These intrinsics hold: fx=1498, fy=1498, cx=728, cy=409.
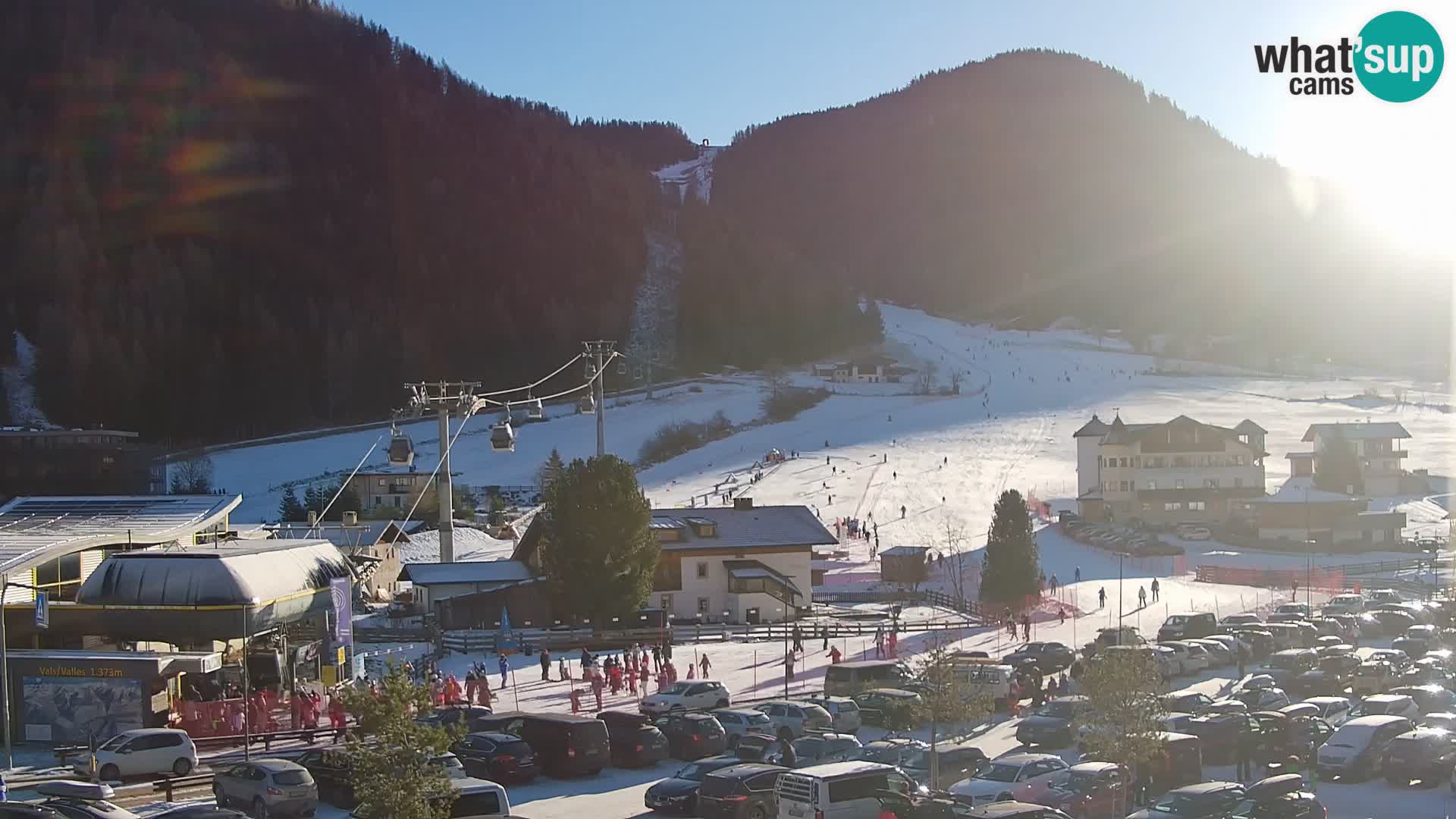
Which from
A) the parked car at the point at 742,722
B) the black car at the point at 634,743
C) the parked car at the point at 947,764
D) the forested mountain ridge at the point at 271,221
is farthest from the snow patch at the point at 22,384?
the parked car at the point at 947,764

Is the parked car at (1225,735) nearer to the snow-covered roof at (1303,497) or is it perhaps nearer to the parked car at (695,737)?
the parked car at (695,737)

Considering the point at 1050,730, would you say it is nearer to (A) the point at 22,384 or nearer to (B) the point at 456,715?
(B) the point at 456,715

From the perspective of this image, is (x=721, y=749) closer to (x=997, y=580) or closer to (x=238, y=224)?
(x=997, y=580)

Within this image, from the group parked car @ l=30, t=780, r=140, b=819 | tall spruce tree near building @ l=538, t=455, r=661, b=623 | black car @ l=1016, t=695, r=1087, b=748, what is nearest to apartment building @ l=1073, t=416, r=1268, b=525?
tall spruce tree near building @ l=538, t=455, r=661, b=623

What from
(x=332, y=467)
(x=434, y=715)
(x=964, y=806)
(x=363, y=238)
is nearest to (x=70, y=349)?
(x=332, y=467)

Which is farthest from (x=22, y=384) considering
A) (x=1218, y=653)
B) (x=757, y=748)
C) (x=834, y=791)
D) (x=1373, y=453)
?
(x=834, y=791)

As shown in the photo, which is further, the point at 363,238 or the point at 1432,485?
the point at 363,238

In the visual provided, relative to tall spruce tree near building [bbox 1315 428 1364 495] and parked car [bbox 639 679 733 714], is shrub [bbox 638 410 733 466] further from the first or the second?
parked car [bbox 639 679 733 714]
